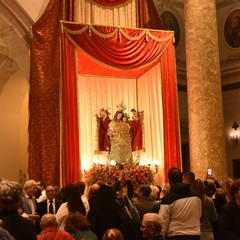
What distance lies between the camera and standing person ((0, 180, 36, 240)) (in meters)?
3.43

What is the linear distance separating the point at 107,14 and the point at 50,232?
406 inches

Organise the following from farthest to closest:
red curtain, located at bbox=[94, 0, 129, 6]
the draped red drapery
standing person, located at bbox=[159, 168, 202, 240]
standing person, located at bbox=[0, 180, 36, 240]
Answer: red curtain, located at bbox=[94, 0, 129, 6], the draped red drapery, standing person, located at bbox=[159, 168, 202, 240], standing person, located at bbox=[0, 180, 36, 240]

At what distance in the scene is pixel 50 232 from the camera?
4.22 m

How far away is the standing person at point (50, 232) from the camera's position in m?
4.10

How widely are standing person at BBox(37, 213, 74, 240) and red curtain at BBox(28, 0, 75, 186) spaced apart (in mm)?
7246

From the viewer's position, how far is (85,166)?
12836 millimetres

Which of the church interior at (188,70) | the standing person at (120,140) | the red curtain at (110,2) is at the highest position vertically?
the red curtain at (110,2)

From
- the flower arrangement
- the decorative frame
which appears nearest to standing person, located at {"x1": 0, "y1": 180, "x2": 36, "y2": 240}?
the flower arrangement

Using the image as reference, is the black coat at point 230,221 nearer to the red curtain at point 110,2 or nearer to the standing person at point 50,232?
the standing person at point 50,232

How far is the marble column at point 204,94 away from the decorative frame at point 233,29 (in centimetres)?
450

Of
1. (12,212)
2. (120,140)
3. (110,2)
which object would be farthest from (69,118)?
(12,212)

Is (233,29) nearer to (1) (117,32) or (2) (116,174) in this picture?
(1) (117,32)

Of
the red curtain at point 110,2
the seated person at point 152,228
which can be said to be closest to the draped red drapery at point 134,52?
the red curtain at point 110,2

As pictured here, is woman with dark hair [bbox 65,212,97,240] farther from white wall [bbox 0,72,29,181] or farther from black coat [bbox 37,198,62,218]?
white wall [bbox 0,72,29,181]
